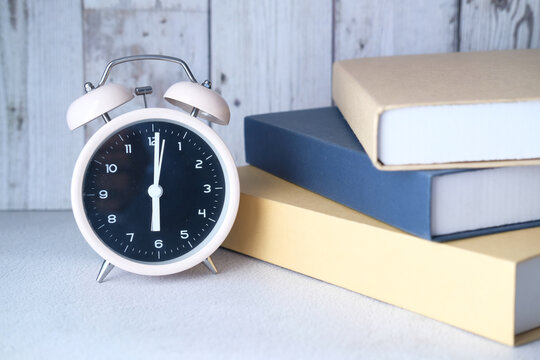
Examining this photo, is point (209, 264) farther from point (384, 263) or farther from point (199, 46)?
point (199, 46)

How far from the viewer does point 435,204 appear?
0.78 m

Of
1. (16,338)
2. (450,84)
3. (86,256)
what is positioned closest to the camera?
(16,338)

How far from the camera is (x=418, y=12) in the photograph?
50.2 inches

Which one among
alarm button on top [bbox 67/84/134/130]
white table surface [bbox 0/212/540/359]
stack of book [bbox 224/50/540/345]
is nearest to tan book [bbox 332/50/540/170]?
stack of book [bbox 224/50/540/345]

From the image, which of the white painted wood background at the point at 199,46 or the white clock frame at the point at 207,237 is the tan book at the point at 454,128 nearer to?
the white clock frame at the point at 207,237

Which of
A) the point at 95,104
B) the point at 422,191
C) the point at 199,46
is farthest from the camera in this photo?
the point at 199,46

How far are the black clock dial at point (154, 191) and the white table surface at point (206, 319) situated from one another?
2.3 inches

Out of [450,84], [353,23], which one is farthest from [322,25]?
[450,84]

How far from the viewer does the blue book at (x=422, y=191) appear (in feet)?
2.56

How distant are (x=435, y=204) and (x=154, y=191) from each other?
1.18 feet

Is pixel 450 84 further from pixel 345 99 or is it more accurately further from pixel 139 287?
pixel 139 287

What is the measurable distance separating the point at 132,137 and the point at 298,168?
0.83 feet

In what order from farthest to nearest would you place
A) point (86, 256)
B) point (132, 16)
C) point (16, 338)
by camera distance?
point (132, 16)
point (86, 256)
point (16, 338)

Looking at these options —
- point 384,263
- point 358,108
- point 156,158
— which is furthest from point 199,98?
point 384,263
